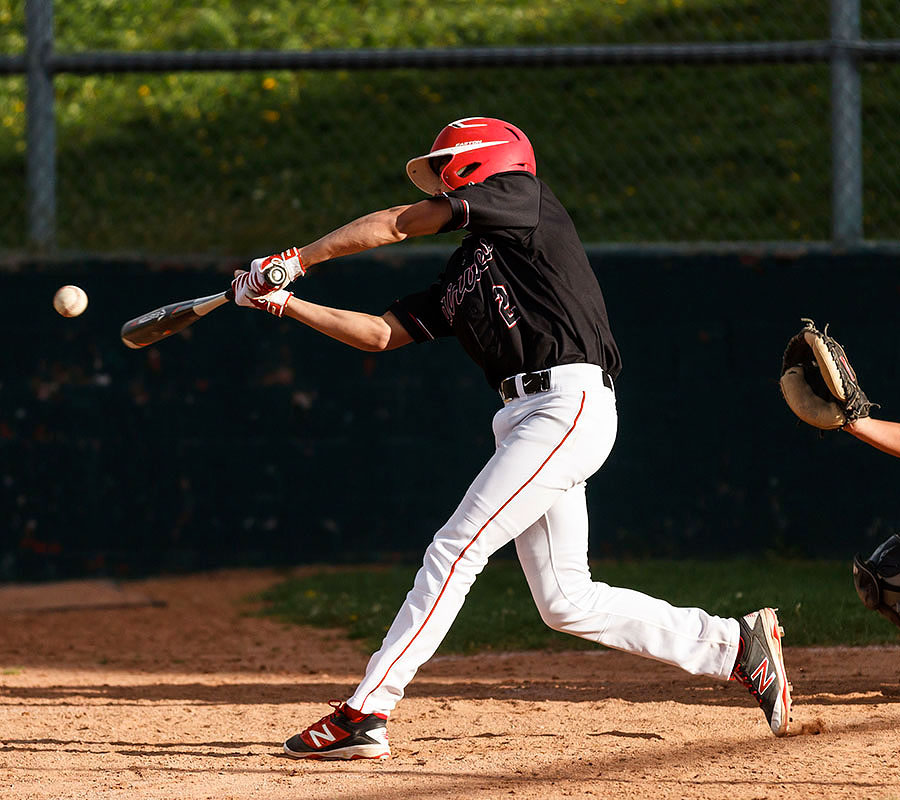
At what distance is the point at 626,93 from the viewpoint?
9.56m

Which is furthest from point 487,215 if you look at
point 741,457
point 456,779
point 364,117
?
point 364,117

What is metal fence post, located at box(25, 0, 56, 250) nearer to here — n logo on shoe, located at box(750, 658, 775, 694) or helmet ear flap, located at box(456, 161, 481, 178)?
helmet ear flap, located at box(456, 161, 481, 178)

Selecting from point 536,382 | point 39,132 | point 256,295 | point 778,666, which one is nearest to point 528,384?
point 536,382

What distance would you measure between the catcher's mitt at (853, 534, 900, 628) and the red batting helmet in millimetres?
1609

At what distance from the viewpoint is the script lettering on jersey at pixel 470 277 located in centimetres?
379

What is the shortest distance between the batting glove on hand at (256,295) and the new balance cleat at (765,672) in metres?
1.66

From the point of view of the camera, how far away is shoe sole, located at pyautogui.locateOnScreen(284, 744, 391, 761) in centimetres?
369

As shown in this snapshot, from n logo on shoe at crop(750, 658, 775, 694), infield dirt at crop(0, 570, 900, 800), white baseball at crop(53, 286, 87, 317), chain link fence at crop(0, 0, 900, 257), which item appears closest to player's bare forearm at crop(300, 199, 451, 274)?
white baseball at crop(53, 286, 87, 317)

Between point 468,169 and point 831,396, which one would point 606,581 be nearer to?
point 831,396

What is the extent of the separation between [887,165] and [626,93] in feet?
7.32

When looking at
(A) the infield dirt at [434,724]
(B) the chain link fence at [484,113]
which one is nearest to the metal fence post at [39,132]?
(B) the chain link fence at [484,113]

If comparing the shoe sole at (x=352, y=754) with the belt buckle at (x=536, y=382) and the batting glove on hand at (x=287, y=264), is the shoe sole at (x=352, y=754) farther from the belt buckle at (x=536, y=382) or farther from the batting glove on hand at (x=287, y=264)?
the batting glove on hand at (x=287, y=264)

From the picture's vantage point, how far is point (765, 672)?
3.82 m

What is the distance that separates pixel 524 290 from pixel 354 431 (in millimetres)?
3682
